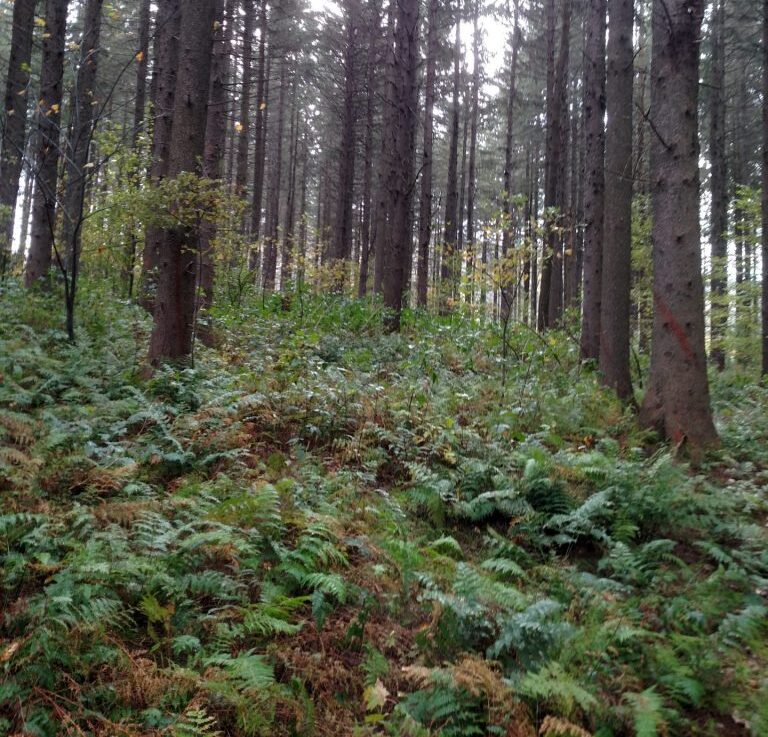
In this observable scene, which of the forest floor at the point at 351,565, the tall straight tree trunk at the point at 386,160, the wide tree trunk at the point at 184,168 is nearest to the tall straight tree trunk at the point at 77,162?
the forest floor at the point at 351,565

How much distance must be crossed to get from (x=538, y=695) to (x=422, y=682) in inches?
23.1

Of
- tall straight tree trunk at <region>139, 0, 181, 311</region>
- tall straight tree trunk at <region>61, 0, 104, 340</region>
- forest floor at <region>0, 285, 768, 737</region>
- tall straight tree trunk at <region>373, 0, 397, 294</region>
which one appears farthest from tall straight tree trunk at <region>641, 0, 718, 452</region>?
tall straight tree trunk at <region>139, 0, 181, 311</region>

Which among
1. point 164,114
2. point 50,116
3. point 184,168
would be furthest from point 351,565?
point 50,116

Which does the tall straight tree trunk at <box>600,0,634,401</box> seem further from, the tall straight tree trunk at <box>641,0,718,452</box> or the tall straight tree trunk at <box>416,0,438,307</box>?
the tall straight tree trunk at <box>416,0,438,307</box>

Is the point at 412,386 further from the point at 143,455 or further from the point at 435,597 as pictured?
the point at 435,597

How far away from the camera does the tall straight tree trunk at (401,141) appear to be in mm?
12172

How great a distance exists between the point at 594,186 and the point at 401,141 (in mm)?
4223

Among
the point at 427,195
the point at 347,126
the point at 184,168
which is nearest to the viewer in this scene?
the point at 184,168

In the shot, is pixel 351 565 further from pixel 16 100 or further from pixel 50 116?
pixel 16 100

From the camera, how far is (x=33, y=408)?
18.3 feet

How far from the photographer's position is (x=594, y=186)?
10898 mm

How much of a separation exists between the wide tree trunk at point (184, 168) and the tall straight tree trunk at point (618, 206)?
20.2ft

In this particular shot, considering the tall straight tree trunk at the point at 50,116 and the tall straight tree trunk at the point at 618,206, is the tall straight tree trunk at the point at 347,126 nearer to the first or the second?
the tall straight tree trunk at the point at 50,116

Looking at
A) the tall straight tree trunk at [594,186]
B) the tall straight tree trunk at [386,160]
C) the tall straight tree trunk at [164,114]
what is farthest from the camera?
the tall straight tree trunk at [386,160]
